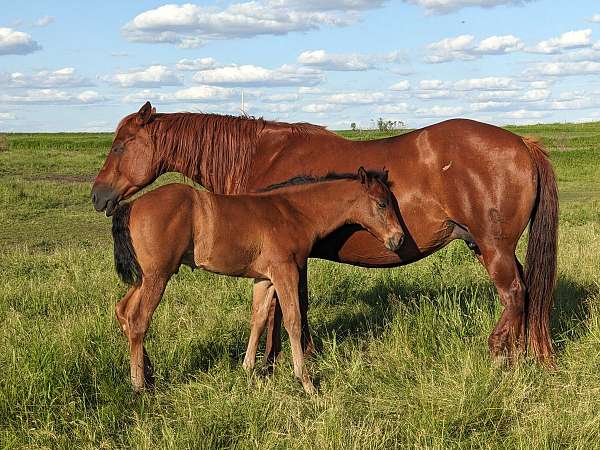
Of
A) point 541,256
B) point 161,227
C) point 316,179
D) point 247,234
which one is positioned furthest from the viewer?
point 541,256

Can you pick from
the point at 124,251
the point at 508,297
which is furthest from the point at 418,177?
the point at 124,251

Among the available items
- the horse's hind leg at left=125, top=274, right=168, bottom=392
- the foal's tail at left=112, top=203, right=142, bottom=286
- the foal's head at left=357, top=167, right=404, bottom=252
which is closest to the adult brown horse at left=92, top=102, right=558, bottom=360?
the foal's head at left=357, top=167, right=404, bottom=252

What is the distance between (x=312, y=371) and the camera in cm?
493

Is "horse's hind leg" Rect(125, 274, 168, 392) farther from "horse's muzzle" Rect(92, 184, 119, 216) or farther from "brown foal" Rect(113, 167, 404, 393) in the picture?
"horse's muzzle" Rect(92, 184, 119, 216)

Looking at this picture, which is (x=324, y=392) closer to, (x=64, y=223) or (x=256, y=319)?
(x=256, y=319)

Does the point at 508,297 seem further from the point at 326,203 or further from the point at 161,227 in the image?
the point at 161,227

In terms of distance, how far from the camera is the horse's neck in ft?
17.2

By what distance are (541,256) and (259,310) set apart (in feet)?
7.46

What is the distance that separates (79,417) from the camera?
13.2 feet

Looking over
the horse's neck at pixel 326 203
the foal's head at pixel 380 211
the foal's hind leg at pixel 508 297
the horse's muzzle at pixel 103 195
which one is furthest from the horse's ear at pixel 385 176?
the horse's muzzle at pixel 103 195

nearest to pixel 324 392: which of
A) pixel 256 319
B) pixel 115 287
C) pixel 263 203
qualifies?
pixel 256 319

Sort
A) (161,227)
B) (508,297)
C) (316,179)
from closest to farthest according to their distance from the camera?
1. (161,227)
2. (508,297)
3. (316,179)

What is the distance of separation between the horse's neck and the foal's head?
0.11 metres

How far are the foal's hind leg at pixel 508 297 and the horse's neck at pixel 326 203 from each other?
3.56 feet
